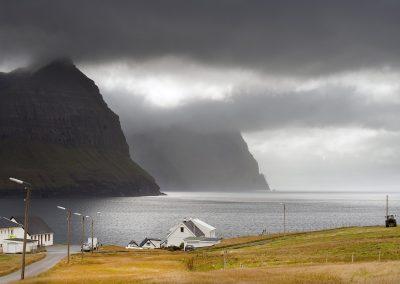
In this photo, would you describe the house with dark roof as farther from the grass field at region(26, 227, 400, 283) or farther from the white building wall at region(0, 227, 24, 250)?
the grass field at region(26, 227, 400, 283)

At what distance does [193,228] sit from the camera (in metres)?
142

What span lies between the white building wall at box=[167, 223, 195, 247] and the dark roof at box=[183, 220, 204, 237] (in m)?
0.91

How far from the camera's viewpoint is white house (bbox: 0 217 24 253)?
445 feet

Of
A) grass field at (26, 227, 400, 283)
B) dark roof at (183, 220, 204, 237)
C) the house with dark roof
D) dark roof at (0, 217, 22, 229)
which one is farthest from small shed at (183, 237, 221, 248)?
dark roof at (0, 217, 22, 229)

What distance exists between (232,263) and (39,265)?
107ft

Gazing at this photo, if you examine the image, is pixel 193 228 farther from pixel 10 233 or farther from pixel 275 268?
pixel 275 268

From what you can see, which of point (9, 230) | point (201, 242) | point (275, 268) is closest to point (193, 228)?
point (201, 242)

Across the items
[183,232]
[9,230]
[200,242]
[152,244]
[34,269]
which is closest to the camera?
[34,269]

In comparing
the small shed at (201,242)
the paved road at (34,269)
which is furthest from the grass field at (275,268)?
the small shed at (201,242)

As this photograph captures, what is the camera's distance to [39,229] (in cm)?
14475

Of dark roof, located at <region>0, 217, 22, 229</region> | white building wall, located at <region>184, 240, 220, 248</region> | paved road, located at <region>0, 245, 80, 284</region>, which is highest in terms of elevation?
dark roof, located at <region>0, 217, 22, 229</region>

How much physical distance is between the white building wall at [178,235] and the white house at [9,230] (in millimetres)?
37905

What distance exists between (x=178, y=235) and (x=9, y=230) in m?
41.7

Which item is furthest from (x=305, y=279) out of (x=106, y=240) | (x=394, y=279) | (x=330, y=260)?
(x=106, y=240)
